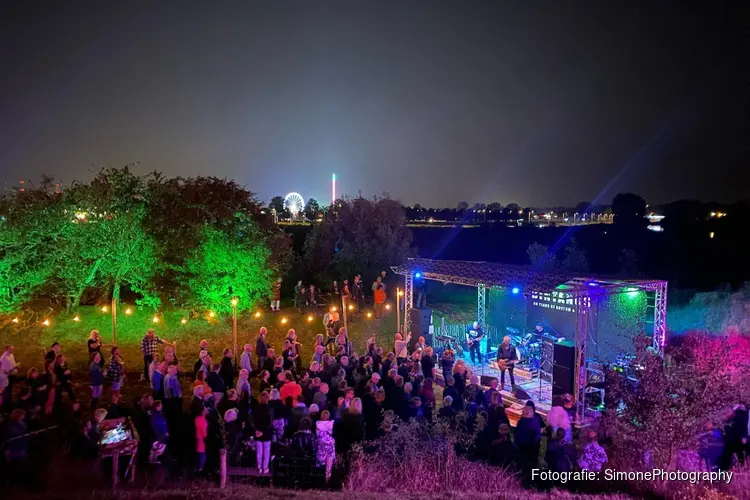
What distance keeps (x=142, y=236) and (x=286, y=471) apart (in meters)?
12.9

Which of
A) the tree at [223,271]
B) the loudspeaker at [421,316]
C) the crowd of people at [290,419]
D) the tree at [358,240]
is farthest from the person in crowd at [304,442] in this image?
the tree at [358,240]

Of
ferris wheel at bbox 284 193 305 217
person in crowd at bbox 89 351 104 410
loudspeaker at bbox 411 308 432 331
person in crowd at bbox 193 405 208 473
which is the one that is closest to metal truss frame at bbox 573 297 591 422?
loudspeaker at bbox 411 308 432 331

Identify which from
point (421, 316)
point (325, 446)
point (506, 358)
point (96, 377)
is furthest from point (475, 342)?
point (96, 377)

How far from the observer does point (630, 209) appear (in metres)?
69.6

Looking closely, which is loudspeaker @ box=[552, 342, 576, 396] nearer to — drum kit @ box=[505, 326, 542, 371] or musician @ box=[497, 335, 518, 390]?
musician @ box=[497, 335, 518, 390]

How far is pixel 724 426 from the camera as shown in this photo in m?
8.12

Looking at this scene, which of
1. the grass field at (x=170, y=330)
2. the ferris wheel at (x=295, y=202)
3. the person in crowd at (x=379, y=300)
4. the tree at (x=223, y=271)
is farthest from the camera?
the ferris wheel at (x=295, y=202)

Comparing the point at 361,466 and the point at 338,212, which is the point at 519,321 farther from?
the point at 361,466

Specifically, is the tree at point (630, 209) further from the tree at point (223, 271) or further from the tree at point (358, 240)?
the tree at point (223, 271)

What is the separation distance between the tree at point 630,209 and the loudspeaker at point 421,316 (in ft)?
202

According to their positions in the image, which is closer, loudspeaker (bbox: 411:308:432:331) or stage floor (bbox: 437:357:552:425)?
stage floor (bbox: 437:357:552:425)

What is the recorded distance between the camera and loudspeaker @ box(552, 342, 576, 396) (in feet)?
36.3

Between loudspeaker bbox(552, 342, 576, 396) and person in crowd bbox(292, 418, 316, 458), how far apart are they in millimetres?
6231

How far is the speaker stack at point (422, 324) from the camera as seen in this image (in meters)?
15.3
